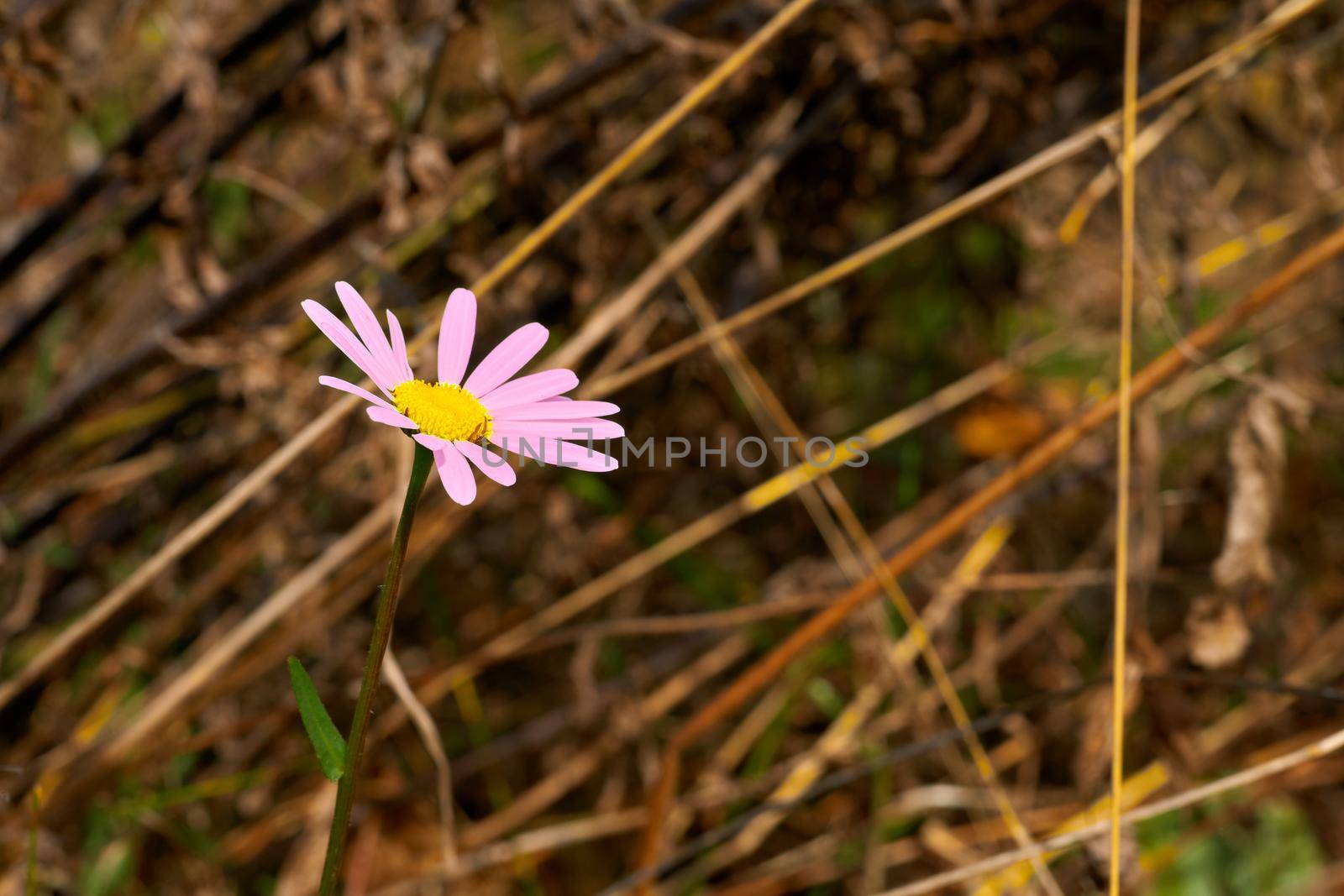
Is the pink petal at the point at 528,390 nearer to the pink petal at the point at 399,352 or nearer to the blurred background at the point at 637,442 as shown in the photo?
the pink petal at the point at 399,352

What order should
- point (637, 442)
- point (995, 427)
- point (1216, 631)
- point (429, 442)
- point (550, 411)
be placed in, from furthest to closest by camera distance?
1. point (995, 427)
2. point (637, 442)
3. point (1216, 631)
4. point (550, 411)
5. point (429, 442)

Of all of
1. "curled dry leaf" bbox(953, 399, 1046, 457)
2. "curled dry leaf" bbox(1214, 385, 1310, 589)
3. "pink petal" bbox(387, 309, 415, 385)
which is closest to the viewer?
"pink petal" bbox(387, 309, 415, 385)

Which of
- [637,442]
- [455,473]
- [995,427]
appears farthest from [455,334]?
[995,427]

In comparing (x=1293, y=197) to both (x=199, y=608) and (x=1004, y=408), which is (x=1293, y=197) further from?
(x=199, y=608)

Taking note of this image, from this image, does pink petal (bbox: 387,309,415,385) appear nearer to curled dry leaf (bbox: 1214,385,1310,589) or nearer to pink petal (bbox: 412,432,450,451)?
pink petal (bbox: 412,432,450,451)

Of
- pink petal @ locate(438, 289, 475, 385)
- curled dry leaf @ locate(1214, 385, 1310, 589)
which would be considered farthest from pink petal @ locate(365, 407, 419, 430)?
curled dry leaf @ locate(1214, 385, 1310, 589)

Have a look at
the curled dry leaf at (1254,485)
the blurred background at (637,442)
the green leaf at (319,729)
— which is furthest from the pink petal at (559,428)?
the curled dry leaf at (1254,485)

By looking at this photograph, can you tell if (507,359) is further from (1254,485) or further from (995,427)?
(995,427)
